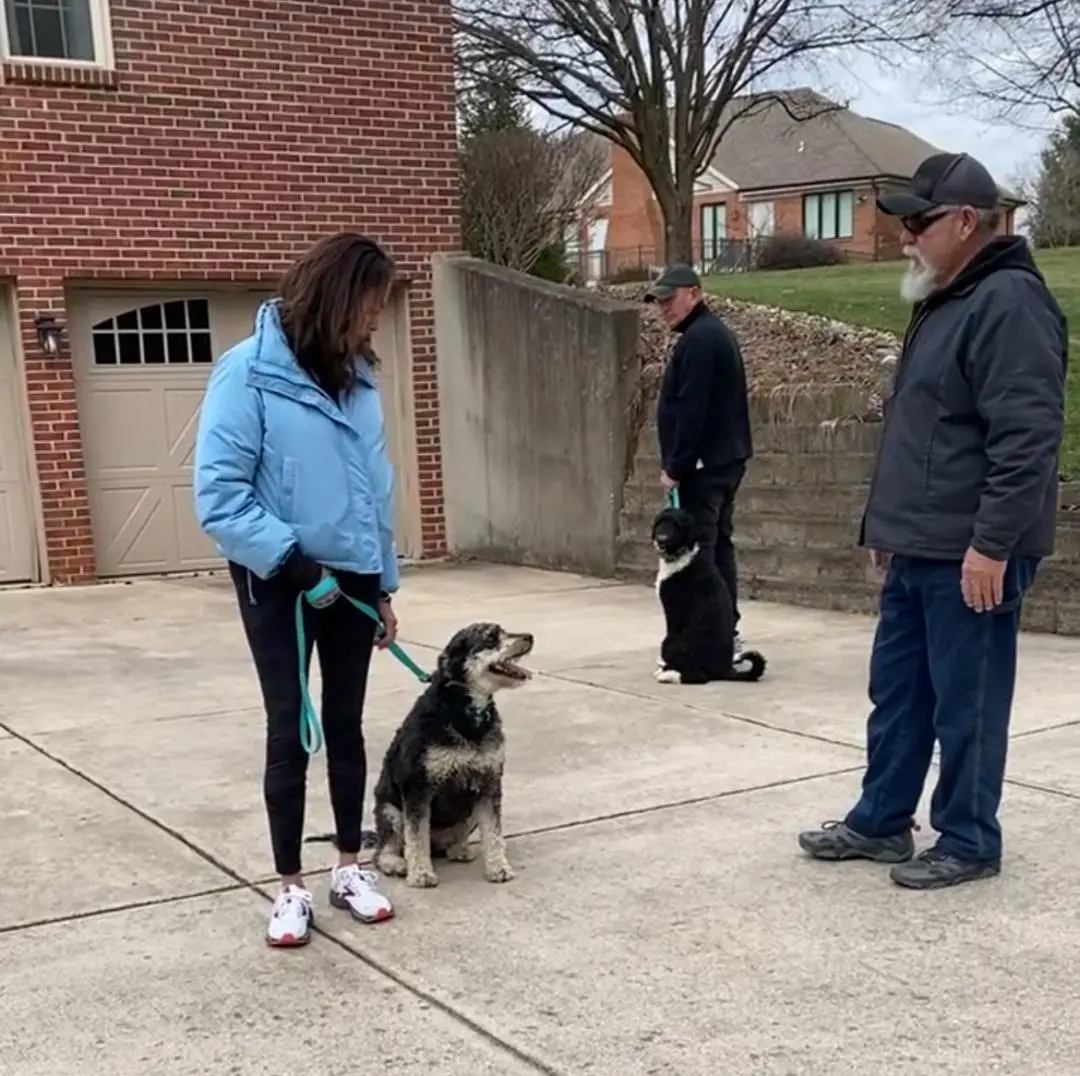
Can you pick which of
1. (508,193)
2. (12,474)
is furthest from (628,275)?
(12,474)

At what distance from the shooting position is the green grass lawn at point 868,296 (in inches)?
384

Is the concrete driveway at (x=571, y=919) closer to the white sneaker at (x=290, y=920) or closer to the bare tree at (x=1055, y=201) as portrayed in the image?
the white sneaker at (x=290, y=920)

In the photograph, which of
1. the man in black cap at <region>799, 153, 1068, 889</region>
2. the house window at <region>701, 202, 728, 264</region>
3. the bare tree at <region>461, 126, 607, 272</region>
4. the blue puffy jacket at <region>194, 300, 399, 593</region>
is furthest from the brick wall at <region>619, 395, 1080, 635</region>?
the house window at <region>701, 202, 728, 264</region>

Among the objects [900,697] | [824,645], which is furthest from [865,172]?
[900,697]

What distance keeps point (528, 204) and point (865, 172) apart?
95.4 feet

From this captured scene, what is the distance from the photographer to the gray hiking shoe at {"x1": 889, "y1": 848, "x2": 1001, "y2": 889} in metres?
3.84

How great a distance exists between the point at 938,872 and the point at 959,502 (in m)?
1.08

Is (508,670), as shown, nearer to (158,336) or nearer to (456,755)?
(456,755)

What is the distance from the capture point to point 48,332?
9945 millimetres

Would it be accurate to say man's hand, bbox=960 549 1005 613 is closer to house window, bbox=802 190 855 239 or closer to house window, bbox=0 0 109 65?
house window, bbox=0 0 109 65

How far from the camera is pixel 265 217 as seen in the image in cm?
1075

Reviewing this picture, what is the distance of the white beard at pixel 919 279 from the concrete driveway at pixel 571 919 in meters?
1.72

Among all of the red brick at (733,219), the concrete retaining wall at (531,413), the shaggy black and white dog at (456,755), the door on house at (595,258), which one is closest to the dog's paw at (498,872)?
the shaggy black and white dog at (456,755)

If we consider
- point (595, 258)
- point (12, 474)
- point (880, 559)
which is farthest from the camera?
point (595, 258)
